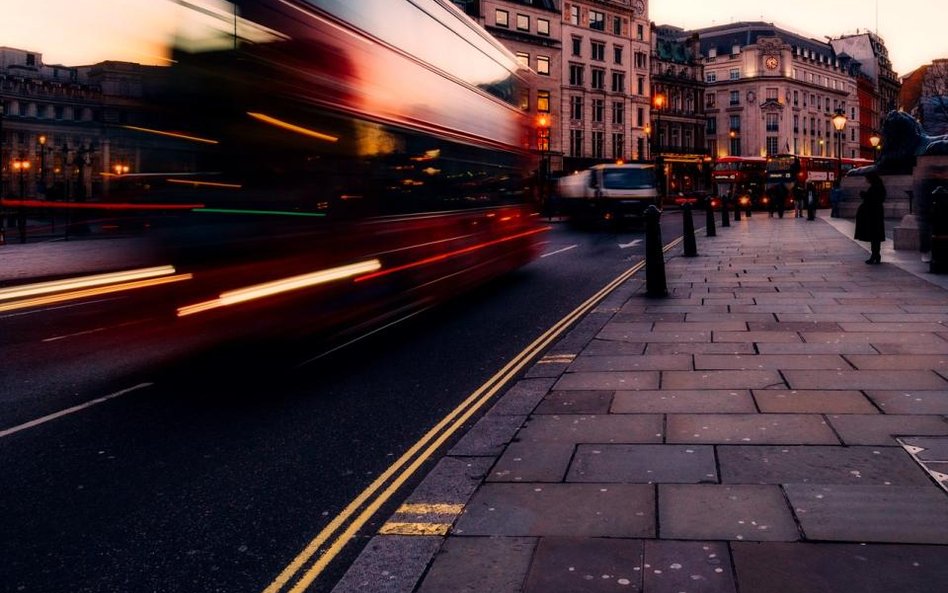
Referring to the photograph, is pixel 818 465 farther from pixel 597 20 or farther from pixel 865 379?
pixel 597 20

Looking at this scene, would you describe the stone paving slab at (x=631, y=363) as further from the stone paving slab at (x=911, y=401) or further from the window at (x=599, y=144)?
the window at (x=599, y=144)

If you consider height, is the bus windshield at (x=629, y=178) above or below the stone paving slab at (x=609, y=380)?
above

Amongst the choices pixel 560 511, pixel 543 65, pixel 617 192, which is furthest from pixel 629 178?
pixel 543 65

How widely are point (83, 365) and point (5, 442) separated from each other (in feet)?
8.11

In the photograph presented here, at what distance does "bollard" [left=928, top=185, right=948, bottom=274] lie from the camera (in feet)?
42.1

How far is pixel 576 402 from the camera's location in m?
5.85

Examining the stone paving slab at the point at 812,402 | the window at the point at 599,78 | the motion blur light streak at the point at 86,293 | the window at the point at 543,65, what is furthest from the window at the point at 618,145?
the stone paving slab at the point at 812,402

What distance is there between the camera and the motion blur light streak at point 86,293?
20.2ft

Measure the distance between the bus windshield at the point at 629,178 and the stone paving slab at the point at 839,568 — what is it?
27292 millimetres

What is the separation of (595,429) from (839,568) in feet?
7.05

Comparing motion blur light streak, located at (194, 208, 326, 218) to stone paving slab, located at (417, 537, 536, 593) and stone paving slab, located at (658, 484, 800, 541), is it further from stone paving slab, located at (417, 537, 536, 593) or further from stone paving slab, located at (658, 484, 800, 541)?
stone paving slab, located at (658, 484, 800, 541)

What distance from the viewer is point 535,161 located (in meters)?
16.2

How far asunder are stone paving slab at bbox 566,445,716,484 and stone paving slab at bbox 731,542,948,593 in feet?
Result: 2.87

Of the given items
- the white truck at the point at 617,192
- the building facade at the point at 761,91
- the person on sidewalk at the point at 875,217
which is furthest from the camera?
the building facade at the point at 761,91
